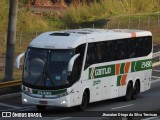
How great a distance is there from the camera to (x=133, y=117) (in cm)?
1537

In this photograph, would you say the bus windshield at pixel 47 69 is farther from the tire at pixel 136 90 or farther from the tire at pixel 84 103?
the tire at pixel 136 90

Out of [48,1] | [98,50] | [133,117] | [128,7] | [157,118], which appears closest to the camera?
[133,117]

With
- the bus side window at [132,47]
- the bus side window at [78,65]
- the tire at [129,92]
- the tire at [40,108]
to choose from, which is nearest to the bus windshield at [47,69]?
the bus side window at [78,65]

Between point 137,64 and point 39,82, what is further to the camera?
point 137,64

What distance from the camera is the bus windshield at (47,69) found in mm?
21156

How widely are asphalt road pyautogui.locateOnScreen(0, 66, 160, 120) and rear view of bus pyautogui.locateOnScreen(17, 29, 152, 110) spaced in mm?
415

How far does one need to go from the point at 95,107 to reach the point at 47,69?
3.36 metres

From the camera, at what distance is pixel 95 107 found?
23594mm

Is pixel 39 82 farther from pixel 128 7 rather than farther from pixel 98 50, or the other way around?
pixel 128 7

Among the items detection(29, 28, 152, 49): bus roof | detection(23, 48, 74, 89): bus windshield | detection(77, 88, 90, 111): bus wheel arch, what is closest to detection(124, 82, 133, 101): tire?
detection(29, 28, 152, 49): bus roof

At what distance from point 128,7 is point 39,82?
51.1 m

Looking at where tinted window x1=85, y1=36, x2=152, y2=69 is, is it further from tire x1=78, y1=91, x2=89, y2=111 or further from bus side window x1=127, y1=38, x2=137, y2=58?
tire x1=78, y1=91, x2=89, y2=111

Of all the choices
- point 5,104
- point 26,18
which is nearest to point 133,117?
point 5,104

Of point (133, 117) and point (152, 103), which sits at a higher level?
point (133, 117)
